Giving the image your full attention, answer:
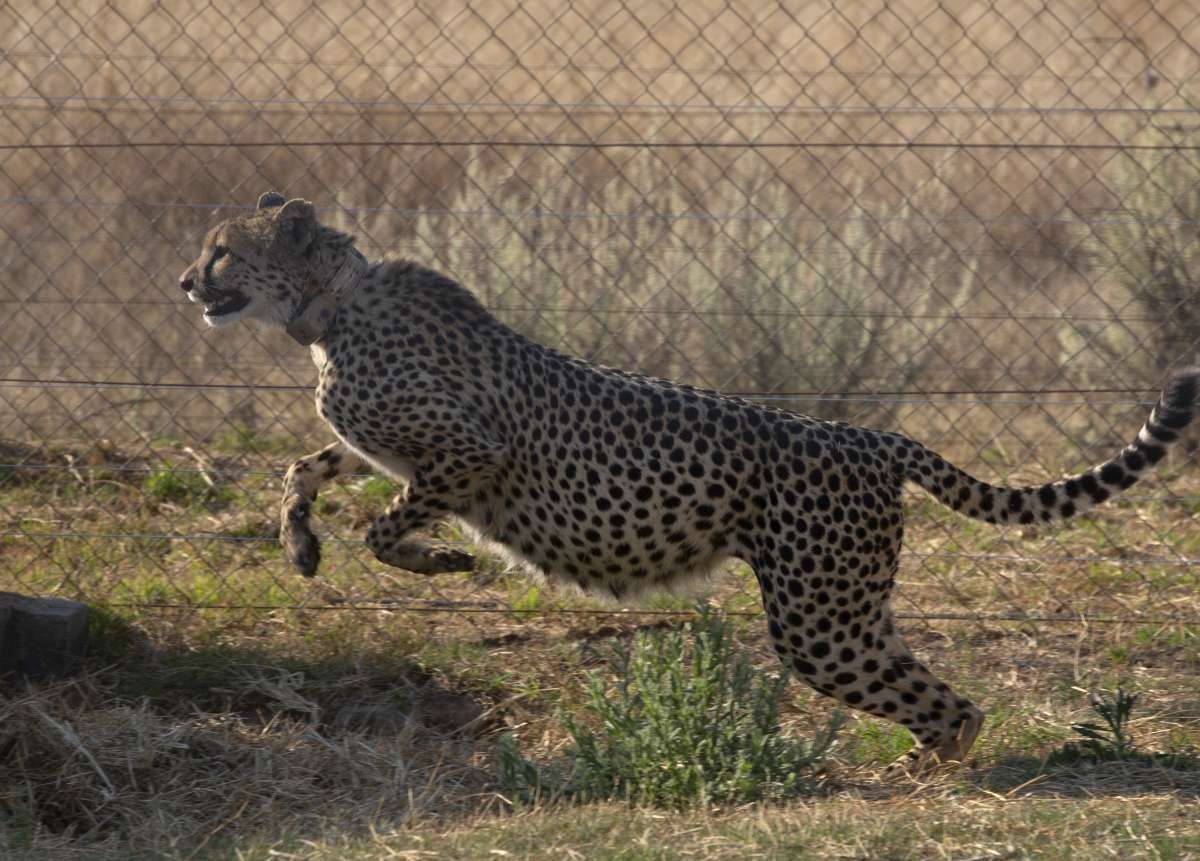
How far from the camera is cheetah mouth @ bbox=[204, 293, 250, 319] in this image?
4633 mm

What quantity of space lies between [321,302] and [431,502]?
0.69m

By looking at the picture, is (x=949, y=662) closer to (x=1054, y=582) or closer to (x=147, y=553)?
(x=1054, y=582)

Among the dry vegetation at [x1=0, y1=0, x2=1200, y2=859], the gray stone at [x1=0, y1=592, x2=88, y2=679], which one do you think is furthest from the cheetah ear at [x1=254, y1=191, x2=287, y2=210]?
the gray stone at [x1=0, y1=592, x2=88, y2=679]

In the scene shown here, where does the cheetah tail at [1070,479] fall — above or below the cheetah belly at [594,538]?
above

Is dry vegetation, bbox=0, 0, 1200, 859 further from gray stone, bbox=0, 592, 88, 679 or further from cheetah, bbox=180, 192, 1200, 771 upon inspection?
cheetah, bbox=180, 192, 1200, 771

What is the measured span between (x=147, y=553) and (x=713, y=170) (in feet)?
19.0

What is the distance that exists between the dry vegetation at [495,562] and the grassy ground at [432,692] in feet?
0.05

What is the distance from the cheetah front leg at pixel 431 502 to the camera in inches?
176

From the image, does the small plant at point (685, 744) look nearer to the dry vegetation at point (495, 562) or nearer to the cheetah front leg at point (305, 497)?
the dry vegetation at point (495, 562)

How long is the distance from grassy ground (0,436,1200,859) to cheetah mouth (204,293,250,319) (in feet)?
3.72

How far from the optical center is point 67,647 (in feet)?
16.3

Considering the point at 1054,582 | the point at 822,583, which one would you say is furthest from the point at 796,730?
the point at 1054,582

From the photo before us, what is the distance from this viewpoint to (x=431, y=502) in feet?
14.8

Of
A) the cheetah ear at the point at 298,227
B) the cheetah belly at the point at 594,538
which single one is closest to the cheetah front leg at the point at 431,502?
the cheetah belly at the point at 594,538
